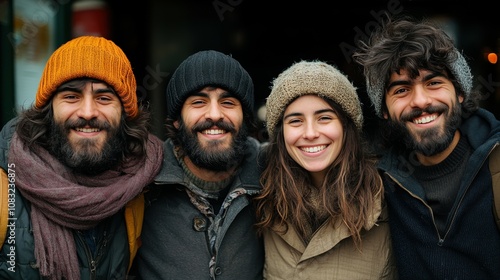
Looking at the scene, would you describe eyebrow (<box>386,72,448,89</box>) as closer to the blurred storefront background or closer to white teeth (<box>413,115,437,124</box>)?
white teeth (<box>413,115,437,124</box>)

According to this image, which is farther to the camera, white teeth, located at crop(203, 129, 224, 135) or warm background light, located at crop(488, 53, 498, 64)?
warm background light, located at crop(488, 53, 498, 64)

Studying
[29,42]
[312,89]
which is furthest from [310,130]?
[29,42]

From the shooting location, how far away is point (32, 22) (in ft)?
17.1

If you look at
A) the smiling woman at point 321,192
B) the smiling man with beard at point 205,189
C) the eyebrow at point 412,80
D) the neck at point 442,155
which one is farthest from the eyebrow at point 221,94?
the neck at point 442,155

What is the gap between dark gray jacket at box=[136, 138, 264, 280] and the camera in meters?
3.10

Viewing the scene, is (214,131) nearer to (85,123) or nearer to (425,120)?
(85,123)

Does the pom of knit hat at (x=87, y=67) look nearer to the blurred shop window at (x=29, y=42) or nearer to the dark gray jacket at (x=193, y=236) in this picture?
the dark gray jacket at (x=193, y=236)

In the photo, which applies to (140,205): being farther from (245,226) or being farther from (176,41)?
(176,41)

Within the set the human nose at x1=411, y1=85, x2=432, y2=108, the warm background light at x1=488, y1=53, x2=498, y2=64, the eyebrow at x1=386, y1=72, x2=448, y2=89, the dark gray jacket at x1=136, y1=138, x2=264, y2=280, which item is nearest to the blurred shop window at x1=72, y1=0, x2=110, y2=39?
the dark gray jacket at x1=136, y1=138, x2=264, y2=280

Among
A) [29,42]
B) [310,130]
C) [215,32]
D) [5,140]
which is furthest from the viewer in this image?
[215,32]

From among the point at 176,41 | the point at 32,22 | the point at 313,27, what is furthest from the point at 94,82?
the point at 313,27

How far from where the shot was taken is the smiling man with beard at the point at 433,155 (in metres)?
2.81

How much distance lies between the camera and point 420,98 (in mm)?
3010

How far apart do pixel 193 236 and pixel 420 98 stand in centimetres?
145
